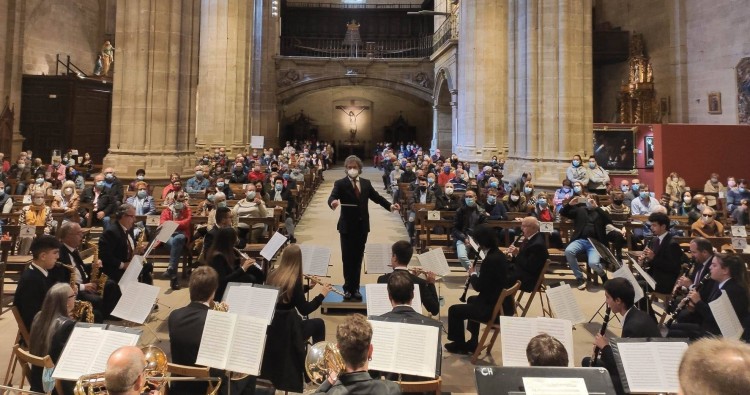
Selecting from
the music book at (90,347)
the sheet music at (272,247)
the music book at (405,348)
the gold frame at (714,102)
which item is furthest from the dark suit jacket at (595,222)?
the gold frame at (714,102)

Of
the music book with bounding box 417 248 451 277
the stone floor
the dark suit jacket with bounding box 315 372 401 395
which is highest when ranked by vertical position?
the music book with bounding box 417 248 451 277

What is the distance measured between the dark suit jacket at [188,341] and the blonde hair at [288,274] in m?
0.82

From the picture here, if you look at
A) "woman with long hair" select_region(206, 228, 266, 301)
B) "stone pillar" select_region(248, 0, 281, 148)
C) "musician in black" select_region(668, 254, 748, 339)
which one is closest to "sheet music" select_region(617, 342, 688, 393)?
"musician in black" select_region(668, 254, 748, 339)

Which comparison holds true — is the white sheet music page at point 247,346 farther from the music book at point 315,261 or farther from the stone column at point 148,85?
the stone column at point 148,85

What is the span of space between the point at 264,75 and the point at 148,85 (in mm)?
19228

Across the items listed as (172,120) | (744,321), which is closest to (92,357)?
(744,321)

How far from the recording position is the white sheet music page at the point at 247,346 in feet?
10.4

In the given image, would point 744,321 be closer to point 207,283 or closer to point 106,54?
point 207,283

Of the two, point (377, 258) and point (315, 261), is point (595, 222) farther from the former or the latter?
point (315, 261)

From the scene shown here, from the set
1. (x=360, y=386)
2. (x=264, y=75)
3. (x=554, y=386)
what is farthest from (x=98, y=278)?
(x=264, y=75)

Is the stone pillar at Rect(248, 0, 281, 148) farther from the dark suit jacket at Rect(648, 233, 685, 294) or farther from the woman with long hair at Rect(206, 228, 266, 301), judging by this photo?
the dark suit jacket at Rect(648, 233, 685, 294)

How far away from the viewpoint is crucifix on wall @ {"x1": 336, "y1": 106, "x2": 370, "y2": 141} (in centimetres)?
4094

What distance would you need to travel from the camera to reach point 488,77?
2070 centimetres

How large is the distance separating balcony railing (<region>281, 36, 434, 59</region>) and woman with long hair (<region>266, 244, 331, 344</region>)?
3101 centimetres
